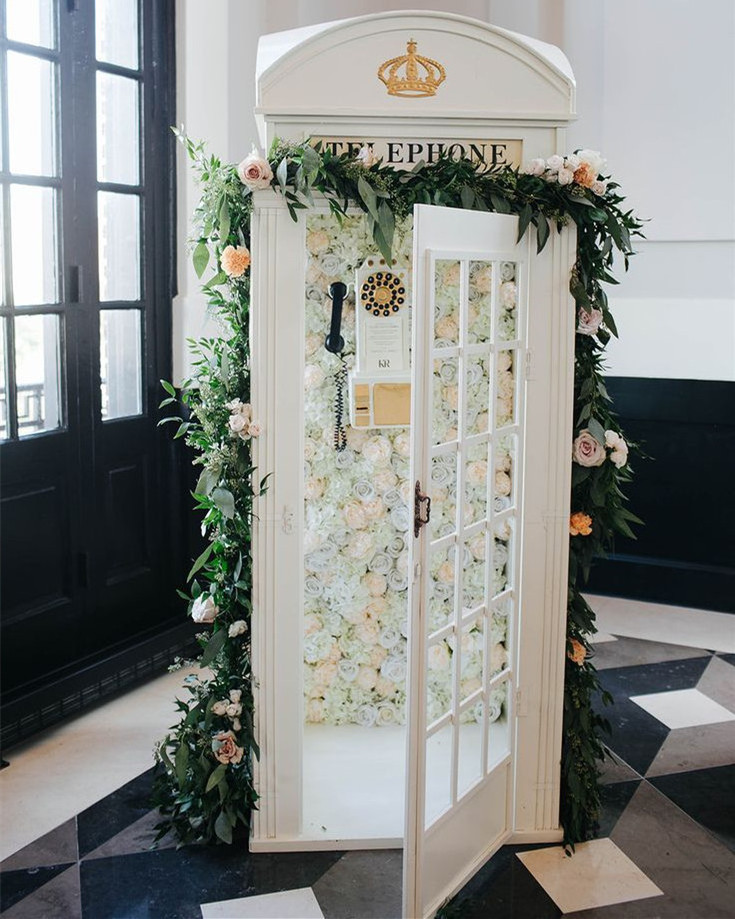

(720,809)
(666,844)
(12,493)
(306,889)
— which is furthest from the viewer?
(12,493)

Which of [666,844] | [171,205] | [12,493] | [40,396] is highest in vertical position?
[171,205]

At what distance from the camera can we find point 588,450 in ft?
10.1

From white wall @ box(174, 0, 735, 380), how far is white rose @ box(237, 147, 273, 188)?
2.58 meters

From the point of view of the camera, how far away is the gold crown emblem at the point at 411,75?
9.56 feet

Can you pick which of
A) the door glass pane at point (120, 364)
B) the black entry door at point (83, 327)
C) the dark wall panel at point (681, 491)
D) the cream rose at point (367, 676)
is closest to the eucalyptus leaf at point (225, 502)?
the cream rose at point (367, 676)

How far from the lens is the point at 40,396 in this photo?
4148 millimetres

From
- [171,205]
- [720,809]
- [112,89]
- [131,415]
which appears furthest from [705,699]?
[112,89]

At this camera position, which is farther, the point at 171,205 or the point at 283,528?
the point at 171,205

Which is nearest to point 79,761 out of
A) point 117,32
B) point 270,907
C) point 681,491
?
point 270,907

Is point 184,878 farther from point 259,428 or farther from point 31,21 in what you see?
point 31,21

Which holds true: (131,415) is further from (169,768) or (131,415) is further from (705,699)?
(705,699)

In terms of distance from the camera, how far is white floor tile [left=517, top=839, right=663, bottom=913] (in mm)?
2984

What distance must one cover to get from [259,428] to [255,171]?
681mm

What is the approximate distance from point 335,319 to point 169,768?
1.47 metres
